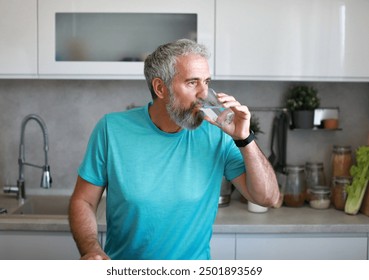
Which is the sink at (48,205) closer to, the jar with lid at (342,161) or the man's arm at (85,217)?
the man's arm at (85,217)

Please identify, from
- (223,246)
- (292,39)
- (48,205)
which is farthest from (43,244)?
(292,39)

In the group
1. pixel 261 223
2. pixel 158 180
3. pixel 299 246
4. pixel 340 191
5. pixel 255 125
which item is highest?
pixel 255 125

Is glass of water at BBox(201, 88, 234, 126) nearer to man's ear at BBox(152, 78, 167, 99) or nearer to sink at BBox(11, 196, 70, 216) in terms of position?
man's ear at BBox(152, 78, 167, 99)

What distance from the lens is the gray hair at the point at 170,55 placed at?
1694 millimetres

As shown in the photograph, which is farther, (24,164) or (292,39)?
(24,164)

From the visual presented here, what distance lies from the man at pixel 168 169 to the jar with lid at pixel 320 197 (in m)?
Answer: 1.20

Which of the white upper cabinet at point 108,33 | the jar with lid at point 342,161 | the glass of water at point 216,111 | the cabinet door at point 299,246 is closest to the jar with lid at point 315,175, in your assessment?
the jar with lid at point 342,161

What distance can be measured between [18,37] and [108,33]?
0.44 meters

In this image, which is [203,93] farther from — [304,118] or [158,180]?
[304,118]

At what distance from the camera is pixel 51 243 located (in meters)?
2.55

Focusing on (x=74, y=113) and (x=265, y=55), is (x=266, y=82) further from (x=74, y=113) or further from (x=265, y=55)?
(x=74, y=113)

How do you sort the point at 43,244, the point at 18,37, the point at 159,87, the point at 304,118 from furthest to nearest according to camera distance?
the point at 304,118, the point at 18,37, the point at 43,244, the point at 159,87

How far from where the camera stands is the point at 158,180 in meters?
1.71
